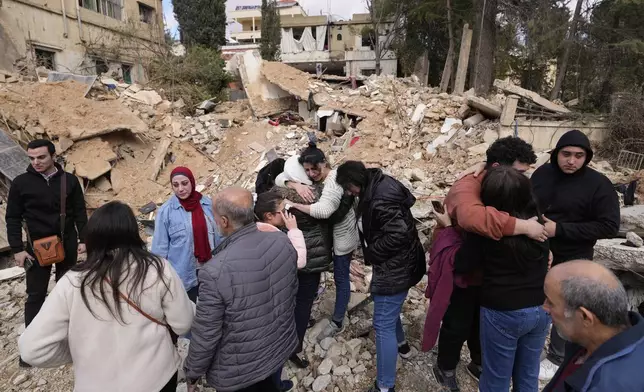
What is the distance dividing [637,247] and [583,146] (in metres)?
1.88

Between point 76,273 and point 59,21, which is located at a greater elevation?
point 59,21

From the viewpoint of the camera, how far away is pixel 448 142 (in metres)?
8.47

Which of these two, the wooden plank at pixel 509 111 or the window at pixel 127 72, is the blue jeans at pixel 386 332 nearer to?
the wooden plank at pixel 509 111

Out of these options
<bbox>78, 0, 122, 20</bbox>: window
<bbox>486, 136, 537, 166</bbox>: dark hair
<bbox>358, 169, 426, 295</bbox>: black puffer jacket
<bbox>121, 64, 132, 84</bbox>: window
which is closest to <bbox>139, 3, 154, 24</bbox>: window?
<bbox>78, 0, 122, 20</bbox>: window

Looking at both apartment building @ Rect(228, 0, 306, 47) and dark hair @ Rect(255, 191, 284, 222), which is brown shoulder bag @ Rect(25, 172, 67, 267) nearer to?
dark hair @ Rect(255, 191, 284, 222)

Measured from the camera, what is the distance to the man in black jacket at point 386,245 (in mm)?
2396

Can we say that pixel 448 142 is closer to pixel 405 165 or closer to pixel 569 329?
pixel 405 165

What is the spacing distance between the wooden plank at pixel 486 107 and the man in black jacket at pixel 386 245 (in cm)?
714

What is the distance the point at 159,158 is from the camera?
9.28 metres

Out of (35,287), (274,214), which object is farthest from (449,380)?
(35,287)

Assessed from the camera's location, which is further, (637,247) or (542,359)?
(637,247)

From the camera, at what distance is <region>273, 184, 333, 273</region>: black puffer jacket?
2762mm

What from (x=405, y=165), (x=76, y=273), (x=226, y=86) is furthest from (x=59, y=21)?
(x=76, y=273)

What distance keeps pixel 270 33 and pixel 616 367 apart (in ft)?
100
